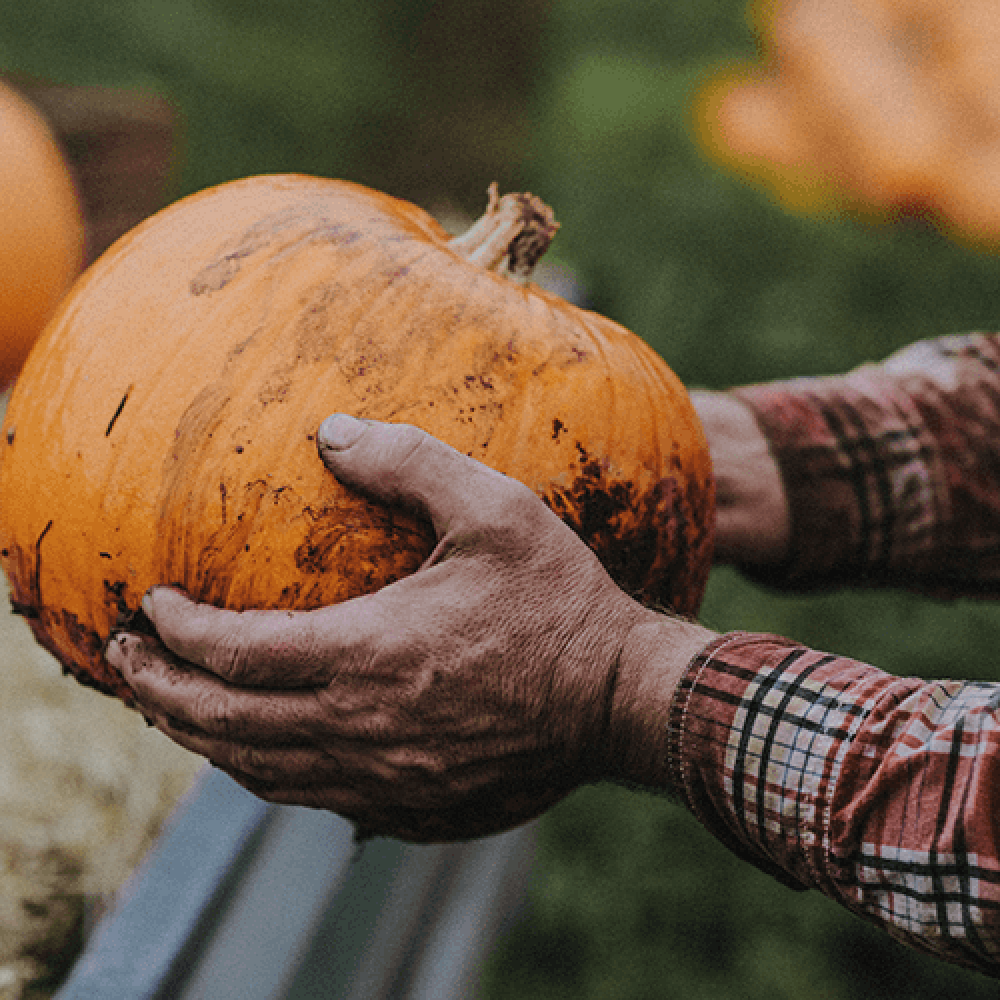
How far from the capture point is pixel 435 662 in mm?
1335

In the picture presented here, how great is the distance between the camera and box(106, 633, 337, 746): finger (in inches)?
53.6

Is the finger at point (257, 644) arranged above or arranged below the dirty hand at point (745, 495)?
above

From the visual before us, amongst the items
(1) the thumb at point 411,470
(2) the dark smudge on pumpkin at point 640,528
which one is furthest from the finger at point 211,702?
(2) the dark smudge on pumpkin at point 640,528

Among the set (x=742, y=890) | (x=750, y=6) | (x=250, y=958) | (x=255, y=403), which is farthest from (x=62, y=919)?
(x=750, y=6)

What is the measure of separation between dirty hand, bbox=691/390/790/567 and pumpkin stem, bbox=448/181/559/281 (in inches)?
26.0

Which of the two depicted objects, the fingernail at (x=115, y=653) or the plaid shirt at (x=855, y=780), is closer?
the plaid shirt at (x=855, y=780)

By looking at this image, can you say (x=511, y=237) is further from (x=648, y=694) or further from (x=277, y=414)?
(x=648, y=694)

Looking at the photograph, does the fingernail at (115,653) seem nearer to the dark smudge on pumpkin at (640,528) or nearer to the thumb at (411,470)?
the thumb at (411,470)

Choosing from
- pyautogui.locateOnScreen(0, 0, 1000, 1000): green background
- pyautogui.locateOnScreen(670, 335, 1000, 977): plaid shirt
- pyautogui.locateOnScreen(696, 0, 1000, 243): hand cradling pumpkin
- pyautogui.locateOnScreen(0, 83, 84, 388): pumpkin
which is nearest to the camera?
pyautogui.locateOnScreen(670, 335, 1000, 977): plaid shirt

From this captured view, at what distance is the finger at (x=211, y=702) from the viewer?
1361mm

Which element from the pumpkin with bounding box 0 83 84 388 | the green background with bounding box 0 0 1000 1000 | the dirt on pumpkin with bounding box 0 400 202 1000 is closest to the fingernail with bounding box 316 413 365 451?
the dirt on pumpkin with bounding box 0 400 202 1000

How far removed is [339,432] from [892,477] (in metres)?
1.36

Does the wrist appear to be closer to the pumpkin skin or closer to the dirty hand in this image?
the pumpkin skin

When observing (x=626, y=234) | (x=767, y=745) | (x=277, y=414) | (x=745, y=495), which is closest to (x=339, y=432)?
(x=277, y=414)
